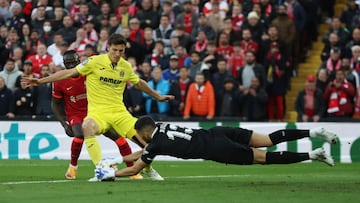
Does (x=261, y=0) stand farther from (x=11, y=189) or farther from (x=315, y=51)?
(x=11, y=189)

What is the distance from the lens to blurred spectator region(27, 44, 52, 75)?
27.1 metres

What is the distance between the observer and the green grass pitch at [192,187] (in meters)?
13.1

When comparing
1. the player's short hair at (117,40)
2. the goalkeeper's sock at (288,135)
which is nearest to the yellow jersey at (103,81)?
the player's short hair at (117,40)

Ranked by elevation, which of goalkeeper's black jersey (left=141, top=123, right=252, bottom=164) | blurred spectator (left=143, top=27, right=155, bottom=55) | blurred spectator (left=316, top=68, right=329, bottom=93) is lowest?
goalkeeper's black jersey (left=141, top=123, right=252, bottom=164)

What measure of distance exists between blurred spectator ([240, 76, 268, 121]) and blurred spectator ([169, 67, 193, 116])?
1.41 meters

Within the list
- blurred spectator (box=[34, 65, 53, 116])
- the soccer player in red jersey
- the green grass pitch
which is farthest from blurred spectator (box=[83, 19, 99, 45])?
the soccer player in red jersey

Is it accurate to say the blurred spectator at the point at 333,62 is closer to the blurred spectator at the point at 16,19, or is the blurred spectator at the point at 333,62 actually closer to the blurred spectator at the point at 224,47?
the blurred spectator at the point at 224,47

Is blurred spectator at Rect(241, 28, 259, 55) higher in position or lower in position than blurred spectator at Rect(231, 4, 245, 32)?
lower

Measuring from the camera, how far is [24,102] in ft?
86.4

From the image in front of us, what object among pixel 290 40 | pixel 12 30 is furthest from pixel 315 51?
pixel 12 30

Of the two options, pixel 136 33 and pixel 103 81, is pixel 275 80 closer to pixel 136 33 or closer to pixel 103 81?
pixel 136 33

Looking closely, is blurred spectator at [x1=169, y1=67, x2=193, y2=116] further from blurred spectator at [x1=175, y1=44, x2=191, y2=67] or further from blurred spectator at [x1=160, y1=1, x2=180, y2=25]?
blurred spectator at [x1=160, y1=1, x2=180, y2=25]

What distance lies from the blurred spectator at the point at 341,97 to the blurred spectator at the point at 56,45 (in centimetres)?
738

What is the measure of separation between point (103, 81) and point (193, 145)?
207 centimetres
